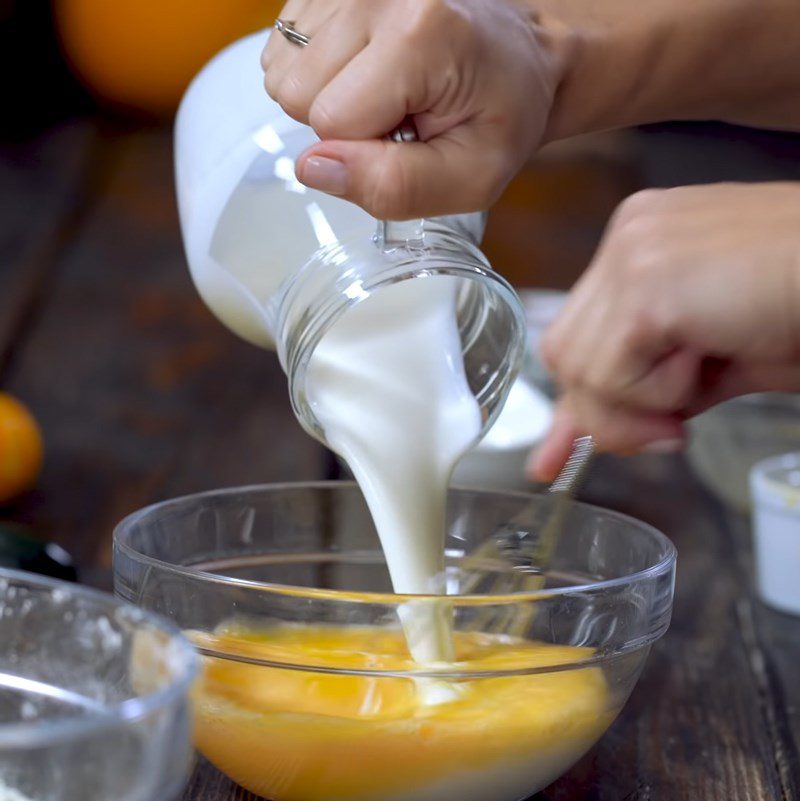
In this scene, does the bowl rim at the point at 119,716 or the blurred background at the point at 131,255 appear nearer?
the bowl rim at the point at 119,716

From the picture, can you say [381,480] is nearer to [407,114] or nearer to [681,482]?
[407,114]

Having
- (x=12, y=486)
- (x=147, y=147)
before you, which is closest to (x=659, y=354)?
(x=12, y=486)

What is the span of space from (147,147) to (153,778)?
2.55m

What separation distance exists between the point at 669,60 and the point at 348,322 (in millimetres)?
344

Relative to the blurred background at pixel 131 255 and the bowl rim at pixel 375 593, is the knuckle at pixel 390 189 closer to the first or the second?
the bowl rim at pixel 375 593

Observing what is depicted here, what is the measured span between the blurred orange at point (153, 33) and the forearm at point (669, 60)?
1.75 m

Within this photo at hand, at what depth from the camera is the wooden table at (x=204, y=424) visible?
3.03ft

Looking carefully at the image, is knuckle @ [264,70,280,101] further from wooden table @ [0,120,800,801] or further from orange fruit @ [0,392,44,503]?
orange fruit @ [0,392,44,503]

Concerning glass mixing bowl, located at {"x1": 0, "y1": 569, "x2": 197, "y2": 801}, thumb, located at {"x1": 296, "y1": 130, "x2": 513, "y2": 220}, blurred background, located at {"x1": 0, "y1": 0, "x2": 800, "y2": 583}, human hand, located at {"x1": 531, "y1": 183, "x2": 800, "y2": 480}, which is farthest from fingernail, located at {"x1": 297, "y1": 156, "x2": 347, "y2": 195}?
blurred background, located at {"x1": 0, "y1": 0, "x2": 800, "y2": 583}

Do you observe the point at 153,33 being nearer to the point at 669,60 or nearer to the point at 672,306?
the point at 669,60

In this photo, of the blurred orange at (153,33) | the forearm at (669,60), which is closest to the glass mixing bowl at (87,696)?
the forearm at (669,60)

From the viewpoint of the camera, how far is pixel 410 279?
2.78ft

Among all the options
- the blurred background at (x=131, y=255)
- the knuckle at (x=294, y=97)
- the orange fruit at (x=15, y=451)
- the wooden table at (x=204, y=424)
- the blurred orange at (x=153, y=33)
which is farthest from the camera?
the blurred orange at (x=153, y=33)

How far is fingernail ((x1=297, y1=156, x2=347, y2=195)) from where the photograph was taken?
0.78m
